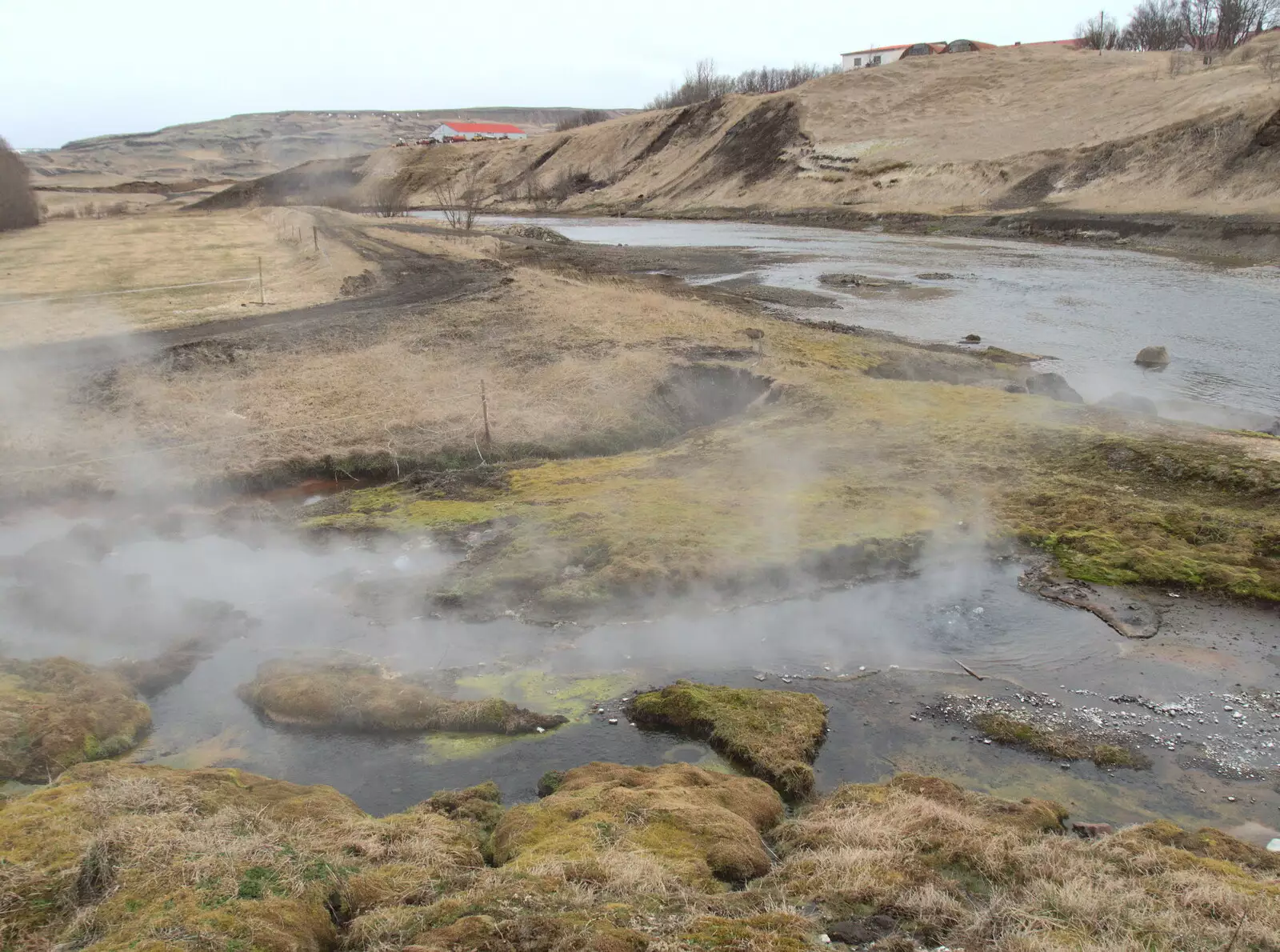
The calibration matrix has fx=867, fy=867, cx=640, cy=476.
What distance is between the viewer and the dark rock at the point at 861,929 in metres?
6.02

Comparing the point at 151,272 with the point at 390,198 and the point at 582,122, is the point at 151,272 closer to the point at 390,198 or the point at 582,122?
the point at 390,198

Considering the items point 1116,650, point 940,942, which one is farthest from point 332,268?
point 940,942

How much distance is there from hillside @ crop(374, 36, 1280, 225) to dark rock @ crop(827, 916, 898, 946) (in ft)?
160

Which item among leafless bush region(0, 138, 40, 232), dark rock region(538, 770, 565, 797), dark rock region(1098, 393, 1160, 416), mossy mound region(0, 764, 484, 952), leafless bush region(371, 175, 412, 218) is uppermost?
leafless bush region(371, 175, 412, 218)

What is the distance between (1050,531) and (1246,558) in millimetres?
2699

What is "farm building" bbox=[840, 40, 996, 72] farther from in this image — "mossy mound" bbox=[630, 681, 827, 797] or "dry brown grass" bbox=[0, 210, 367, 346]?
"mossy mound" bbox=[630, 681, 827, 797]

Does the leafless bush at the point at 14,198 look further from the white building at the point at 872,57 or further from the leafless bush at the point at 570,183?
the white building at the point at 872,57

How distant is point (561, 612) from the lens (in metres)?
12.4

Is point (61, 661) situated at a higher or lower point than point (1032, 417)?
lower

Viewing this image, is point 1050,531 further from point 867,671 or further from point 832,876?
point 832,876

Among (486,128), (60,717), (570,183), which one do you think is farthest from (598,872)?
(486,128)

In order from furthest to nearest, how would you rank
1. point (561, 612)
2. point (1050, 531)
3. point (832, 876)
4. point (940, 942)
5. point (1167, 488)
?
1. point (1167, 488)
2. point (1050, 531)
3. point (561, 612)
4. point (832, 876)
5. point (940, 942)

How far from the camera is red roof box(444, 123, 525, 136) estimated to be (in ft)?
515

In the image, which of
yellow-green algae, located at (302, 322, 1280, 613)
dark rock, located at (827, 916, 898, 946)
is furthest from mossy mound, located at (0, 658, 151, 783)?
dark rock, located at (827, 916, 898, 946)
